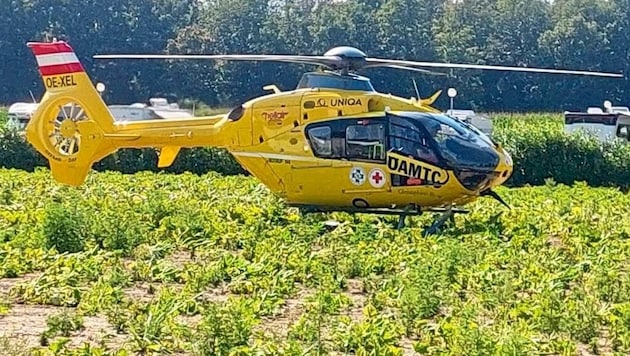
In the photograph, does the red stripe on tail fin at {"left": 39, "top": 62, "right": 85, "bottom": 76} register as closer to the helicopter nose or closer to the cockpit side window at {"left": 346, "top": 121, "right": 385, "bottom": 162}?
the cockpit side window at {"left": 346, "top": 121, "right": 385, "bottom": 162}

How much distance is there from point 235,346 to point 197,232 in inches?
265

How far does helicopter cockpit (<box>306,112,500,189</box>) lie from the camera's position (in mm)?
15547

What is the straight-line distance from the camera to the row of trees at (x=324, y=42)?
2589 inches

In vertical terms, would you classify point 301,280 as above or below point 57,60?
below

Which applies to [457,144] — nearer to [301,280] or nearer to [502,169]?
[502,169]

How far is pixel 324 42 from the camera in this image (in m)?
73.2

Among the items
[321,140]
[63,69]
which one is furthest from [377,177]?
[63,69]

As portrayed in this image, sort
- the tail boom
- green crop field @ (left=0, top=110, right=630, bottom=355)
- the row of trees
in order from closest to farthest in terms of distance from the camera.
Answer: green crop field @ (left=0, top=110, right=630, bottom=355), the tail boom, the row of trees

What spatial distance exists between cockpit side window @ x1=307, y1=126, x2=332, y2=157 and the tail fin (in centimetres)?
328

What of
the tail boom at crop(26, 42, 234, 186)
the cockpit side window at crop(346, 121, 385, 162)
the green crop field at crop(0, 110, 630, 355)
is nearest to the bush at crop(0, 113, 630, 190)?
the green crop field at crop(0, 110, 630, 355)

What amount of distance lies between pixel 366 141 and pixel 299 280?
188 inches

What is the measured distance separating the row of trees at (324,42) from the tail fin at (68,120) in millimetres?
44669

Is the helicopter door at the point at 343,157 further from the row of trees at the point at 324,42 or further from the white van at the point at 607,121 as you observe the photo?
the row of trees at the point at 324,42

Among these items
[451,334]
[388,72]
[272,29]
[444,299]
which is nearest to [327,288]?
[444,299]
